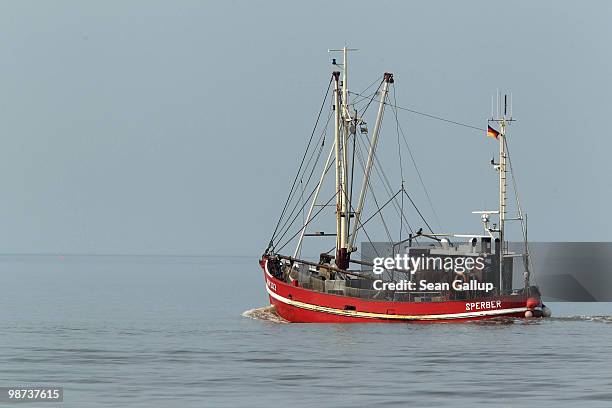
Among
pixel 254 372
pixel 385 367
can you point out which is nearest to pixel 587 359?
pixel 385 367

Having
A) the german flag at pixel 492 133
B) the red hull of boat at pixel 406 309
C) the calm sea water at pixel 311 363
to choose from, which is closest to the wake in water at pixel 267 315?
the calm sea water at pixel 311 363

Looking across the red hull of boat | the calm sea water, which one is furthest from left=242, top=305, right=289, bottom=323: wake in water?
the red hull of boat

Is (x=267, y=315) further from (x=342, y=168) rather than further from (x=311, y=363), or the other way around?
(x=311, y=363)

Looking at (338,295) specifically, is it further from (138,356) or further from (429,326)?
(138,356)

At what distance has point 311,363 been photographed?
57.6 m

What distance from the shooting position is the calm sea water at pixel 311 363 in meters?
45.3

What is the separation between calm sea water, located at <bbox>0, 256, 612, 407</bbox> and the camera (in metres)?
45.3

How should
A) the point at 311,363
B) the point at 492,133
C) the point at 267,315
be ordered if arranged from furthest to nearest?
the point at 267,315 < the point at 492,133 < the point at 311,363

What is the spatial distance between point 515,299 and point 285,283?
47.9 feet

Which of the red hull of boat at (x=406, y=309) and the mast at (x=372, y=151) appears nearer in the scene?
the red hull of boat at (x=406, y=309)

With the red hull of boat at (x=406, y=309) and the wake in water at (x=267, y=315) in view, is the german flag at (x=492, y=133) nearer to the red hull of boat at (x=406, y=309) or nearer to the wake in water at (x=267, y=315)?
the red hull of boat at (x=406, y=309)

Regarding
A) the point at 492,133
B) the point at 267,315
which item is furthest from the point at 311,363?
the point at 267,315

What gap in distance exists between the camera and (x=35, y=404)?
143ft

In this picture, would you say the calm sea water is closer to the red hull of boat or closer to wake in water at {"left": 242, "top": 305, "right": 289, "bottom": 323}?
wake in water at {"left": 242, "top": 305, "right": 289, "bottom": 323}
